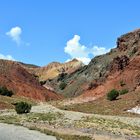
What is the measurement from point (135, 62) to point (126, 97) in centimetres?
2917

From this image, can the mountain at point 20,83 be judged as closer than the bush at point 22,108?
No

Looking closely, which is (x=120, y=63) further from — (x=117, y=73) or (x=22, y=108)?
(x=22, y=108)

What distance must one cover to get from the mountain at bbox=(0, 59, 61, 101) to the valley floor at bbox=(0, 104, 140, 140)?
57810 millimetres

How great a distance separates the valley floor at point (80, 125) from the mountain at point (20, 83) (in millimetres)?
57810

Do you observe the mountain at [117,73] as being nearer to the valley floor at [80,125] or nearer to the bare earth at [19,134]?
the valley floor at [80,125]

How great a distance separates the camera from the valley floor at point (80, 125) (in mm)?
39344

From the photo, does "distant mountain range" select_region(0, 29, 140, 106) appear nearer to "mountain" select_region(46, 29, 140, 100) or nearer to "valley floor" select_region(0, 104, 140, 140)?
"mountain" select_region(46, 29, 140, 100)

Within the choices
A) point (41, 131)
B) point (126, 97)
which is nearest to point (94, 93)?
point (126, 97)

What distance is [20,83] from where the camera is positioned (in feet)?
391

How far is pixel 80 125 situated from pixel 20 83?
7538cm

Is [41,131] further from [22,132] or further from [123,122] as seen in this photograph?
[123,122]

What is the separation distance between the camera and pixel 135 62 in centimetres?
9844

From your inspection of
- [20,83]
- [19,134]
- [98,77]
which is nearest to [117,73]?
[98,77]

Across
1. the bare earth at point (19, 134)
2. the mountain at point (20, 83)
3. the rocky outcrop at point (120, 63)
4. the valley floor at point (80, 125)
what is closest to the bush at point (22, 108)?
the valley floor at point (80, 125)
